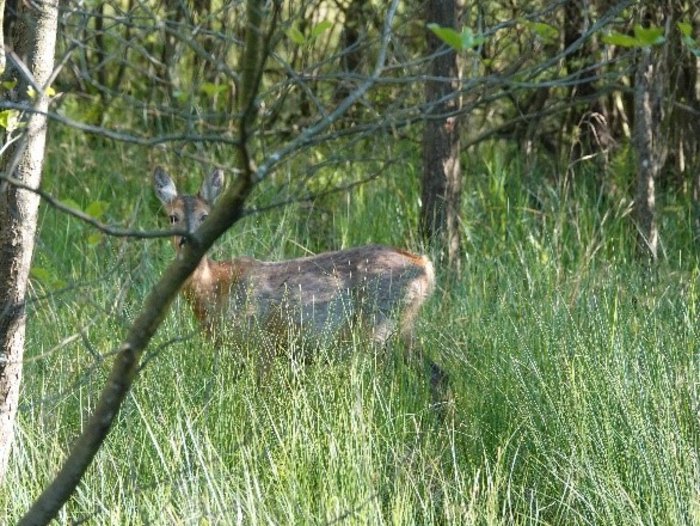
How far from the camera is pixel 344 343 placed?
19.1 ft

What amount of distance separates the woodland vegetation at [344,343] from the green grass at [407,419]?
2 centimetres

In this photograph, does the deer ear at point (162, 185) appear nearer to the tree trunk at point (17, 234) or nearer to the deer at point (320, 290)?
the deer at point (320, 290)

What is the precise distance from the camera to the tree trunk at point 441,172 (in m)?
7.45

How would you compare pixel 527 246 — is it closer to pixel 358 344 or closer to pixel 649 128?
pixel 649 128

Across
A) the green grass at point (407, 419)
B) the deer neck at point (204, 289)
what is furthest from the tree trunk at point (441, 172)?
the deer neck at point (204, 289)

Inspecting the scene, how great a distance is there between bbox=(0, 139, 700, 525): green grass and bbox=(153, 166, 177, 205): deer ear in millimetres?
761

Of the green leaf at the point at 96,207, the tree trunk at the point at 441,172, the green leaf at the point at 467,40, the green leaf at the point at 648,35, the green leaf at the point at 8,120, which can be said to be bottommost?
the tree trunk at the point at 441,172

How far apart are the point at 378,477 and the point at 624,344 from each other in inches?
55.1

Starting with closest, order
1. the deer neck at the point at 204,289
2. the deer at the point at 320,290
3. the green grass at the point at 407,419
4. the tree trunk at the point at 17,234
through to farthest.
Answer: the tree trunk at the point at 17,234 < the green grass at the point at 407,419 < the deer at the point at 320,290 < the deer neck at the point at 204,289

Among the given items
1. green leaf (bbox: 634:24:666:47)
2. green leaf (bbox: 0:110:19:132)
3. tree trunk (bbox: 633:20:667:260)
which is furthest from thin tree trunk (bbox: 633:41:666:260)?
green leaf (bbox: 634:24:666:47)

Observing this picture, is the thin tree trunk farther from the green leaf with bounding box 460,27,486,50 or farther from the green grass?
the green leaf with bounding box 460,27,486,50

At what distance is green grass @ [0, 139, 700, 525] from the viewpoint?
12.4 ft

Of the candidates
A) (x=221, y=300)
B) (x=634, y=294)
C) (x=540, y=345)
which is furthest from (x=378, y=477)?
(x=221, y=300)

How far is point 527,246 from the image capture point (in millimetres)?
7434
